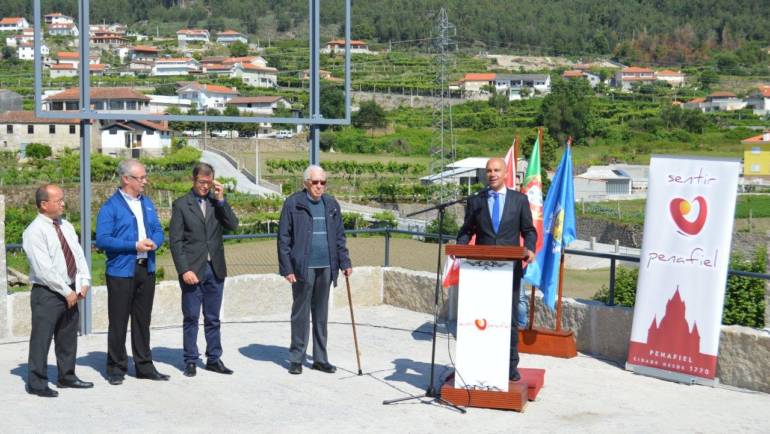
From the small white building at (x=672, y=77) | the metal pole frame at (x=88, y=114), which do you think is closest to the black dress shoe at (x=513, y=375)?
the metal pole frame at (x=88, y=114)

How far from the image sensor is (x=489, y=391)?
709cm

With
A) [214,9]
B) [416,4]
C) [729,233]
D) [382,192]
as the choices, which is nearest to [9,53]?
[214,9]

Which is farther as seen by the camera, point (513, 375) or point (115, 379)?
point (115, 379)

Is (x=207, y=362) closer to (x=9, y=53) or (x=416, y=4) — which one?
(x=9, y=53)

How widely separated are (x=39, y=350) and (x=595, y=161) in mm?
86230

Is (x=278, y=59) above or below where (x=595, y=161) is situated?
above

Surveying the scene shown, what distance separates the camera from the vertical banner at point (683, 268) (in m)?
7.86

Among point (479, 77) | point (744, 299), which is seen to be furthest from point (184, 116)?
point (479, 77)

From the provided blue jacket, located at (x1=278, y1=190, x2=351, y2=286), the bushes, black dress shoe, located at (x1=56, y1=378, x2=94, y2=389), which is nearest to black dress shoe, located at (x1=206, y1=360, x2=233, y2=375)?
blue jacket, located at (x1=278, y1=190, x2=351, y2=286)

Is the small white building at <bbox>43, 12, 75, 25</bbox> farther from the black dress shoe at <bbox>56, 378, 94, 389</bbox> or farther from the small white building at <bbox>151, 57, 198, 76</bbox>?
the black dress shoe at <bbox>56, 378, 94, 389</bbox>

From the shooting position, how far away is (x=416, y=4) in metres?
174

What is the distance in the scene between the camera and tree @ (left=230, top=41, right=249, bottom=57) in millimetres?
14782

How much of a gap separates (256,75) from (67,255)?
16.1 ft

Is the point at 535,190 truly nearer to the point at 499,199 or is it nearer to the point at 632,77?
the point at 499,199
